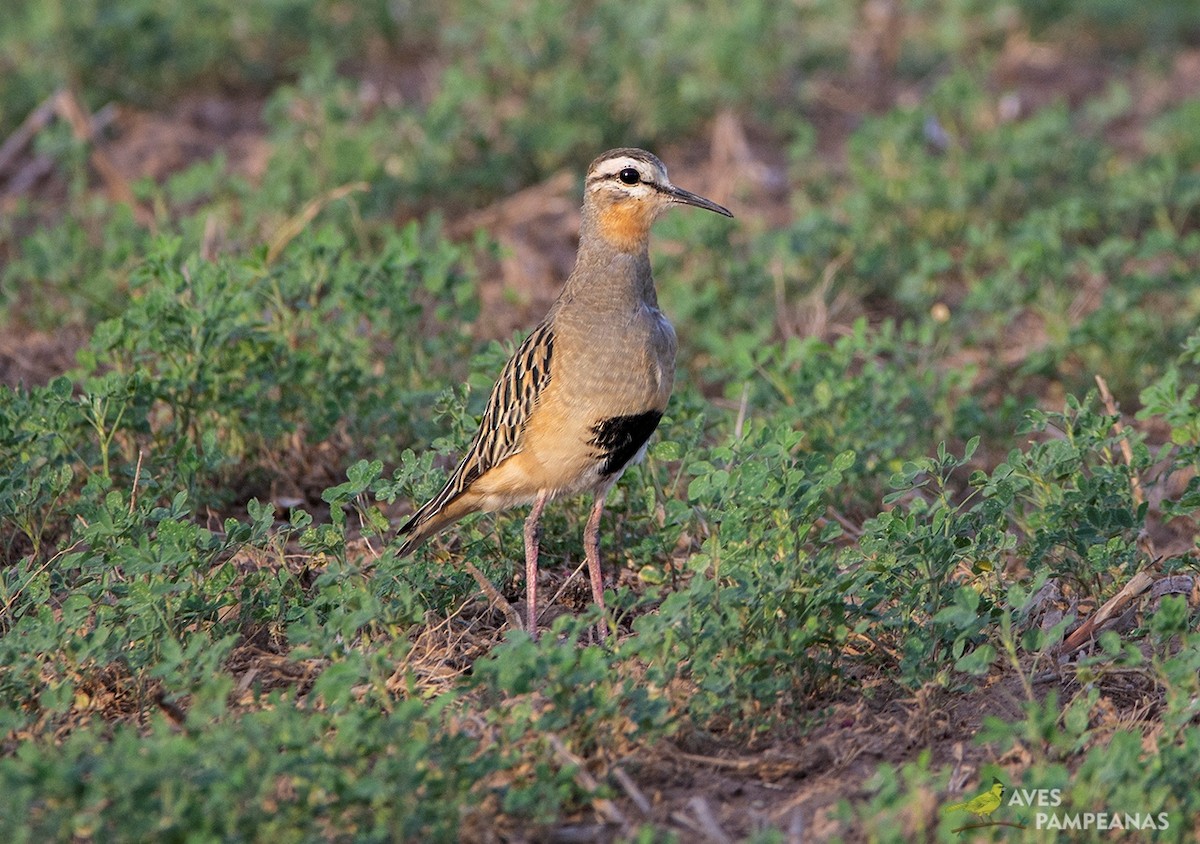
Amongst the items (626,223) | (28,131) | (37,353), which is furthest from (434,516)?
(28,131)

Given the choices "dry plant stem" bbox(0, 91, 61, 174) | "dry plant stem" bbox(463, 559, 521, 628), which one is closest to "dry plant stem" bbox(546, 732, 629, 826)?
"dry plant stem" bbox(463, 559, 521, 628)

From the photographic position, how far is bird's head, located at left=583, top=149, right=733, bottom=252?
5.93 metres

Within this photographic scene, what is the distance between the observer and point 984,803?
4324mm

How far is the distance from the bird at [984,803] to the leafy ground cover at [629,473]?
0.06 meters

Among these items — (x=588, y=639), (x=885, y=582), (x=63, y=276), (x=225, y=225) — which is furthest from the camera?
(x=225, y=225)

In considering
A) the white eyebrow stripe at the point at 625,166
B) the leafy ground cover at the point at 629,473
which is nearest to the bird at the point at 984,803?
the leafy ground cover at the point at 629,473

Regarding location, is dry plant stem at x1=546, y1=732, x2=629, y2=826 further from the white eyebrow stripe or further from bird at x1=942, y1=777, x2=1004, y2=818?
the white eyebrow stripe

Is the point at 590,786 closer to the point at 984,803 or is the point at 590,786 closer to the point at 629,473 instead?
the point at 984,803

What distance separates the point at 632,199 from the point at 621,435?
935 mm

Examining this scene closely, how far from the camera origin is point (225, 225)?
8.76 meters

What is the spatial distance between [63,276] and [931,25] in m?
7.27

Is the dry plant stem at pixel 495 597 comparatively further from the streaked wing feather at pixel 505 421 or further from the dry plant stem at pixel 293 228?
the dry plant stem at pixel 293 228

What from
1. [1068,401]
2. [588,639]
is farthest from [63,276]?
[1068,401]

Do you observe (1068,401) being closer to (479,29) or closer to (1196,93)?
(479,29)
